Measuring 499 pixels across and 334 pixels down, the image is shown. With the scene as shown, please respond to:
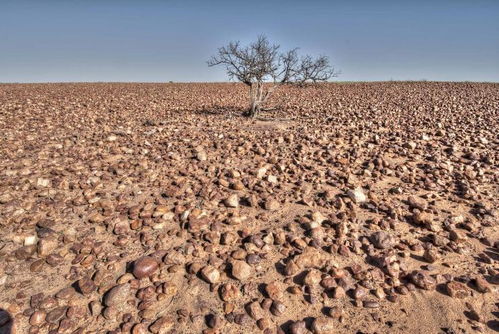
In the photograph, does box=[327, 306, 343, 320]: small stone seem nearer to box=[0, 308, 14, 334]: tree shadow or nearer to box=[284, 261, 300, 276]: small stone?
box=[284, 261, 300, 276]: small stone

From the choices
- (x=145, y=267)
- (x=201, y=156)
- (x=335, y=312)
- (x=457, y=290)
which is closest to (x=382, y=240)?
(x=457, y=290)

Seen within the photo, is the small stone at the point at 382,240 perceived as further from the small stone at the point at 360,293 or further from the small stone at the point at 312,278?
the small stone at the point at 312,278

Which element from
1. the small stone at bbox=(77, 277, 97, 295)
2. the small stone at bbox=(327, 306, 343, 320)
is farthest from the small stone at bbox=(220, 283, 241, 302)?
the small stone at bbox=(77, 277, 97, 295)

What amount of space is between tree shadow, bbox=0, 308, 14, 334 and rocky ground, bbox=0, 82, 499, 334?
1cm

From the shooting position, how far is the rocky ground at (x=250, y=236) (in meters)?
2.52

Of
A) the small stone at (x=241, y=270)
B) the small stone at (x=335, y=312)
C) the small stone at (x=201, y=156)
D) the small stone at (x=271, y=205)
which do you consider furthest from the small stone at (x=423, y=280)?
the small stone at (x=201, y=156)

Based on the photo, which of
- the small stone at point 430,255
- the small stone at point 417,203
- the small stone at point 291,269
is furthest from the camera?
the small stone at point 417,203

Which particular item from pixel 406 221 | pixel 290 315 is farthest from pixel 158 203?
pixel 406 221

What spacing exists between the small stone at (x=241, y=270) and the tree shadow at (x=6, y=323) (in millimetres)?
1754

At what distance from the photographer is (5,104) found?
12.4 metres

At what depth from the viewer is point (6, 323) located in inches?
95.2

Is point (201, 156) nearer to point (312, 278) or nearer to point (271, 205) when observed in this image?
point (271, 205)

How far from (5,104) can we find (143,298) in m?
13.5

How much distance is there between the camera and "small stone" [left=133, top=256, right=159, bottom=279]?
2891 mm
